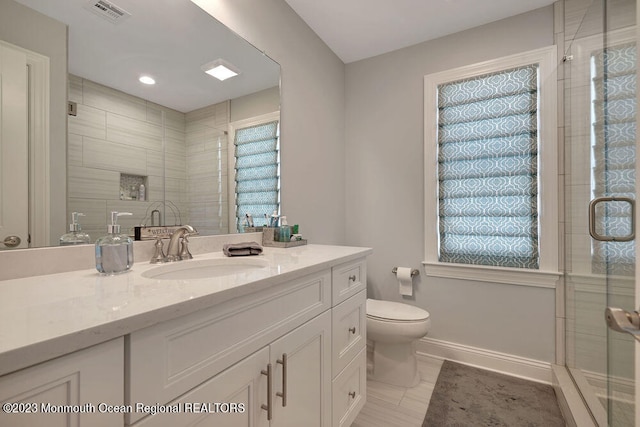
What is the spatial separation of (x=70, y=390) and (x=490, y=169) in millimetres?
2277

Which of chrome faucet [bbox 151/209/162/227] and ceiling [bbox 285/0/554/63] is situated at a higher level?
ceiling [bbox 285/0/554/63]

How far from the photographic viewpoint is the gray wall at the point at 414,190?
6.14 feet

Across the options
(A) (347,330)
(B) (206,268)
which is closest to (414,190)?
(A) (347,330)

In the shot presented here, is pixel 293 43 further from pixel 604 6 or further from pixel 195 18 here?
pixel 604 6

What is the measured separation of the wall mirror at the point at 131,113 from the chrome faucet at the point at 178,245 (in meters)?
0.11

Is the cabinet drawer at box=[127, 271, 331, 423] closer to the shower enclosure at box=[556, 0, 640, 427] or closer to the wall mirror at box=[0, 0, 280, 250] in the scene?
the wall mirror at box=[0, 0, 280, 250]

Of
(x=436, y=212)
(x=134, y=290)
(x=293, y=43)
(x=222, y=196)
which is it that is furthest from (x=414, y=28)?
(x=134, y=290)

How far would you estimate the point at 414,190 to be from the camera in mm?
2203

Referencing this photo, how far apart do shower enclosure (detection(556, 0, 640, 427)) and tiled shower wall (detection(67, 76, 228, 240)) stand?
1535 millimetres

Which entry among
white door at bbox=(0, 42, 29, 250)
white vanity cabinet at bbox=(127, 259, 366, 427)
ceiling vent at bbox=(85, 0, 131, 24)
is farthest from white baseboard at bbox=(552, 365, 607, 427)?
ceiling vent at bbox=(85, 0, 131, 24)

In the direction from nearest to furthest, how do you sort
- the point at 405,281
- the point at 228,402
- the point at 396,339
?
the point at 228,402 → the point at 396,339 → the point at 405,281

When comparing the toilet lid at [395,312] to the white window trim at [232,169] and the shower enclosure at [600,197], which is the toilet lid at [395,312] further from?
the white window trim at [232,169]

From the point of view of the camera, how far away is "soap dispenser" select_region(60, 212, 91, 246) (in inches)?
34.3

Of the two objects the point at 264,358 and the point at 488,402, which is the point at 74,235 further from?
the point at 488,402
